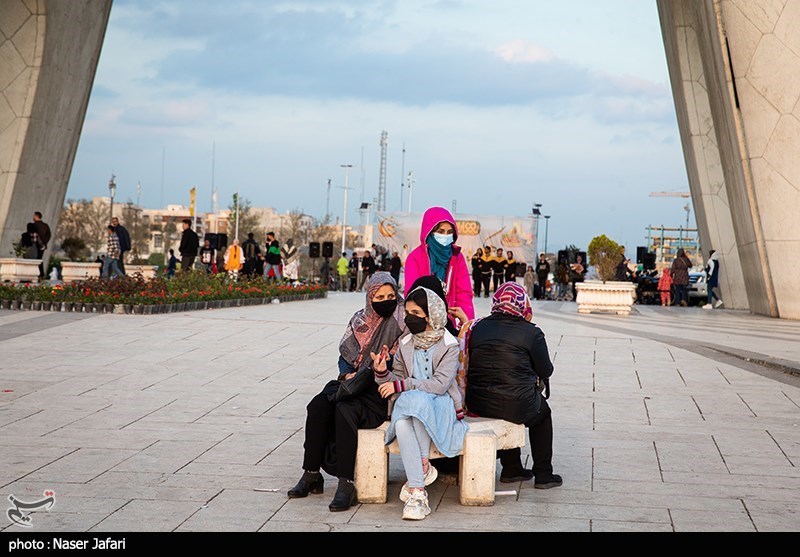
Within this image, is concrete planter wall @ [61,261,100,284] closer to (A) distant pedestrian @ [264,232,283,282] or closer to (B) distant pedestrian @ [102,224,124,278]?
(B) distant pedestrian @ [102,224,124,278]

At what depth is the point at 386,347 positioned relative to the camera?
19.1 ft

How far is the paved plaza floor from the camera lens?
5305 millimetres

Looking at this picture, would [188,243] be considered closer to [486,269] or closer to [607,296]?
[486,269]

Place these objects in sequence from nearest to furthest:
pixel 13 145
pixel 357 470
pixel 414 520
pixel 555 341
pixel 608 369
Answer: pixel 414 520
pixel 357 470
pixel 608 369
pixel 555 341
pixel 13 145

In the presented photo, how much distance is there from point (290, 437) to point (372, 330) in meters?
1.61

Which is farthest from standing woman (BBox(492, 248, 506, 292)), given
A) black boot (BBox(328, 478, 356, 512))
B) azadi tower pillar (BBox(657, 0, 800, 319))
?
black boot (BBox(328, 478, 356, 512))

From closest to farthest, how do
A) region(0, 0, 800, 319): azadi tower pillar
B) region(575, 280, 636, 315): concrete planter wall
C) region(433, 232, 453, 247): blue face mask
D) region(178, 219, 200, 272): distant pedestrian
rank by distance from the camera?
1. region(433, 232, 453, 247): blue face mask
2. region(0, 0, 800, 319): azadi tower pillar
3. region(575, 280, 636, 315): concrete planter wall
4. region(178, 219, 200, 272): distant pedestrian

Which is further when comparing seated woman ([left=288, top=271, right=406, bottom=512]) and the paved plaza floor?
seated woman ([left=288, top=271, right=406, bottom=512])

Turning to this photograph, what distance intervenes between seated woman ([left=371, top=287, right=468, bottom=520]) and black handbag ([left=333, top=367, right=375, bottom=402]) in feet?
0.22

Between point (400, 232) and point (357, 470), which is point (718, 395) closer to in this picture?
point (357, 470)

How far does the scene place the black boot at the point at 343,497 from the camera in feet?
17.9

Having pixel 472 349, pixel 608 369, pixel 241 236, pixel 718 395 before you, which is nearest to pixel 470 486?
→ pixel 472 349

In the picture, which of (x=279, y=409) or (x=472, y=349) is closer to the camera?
(x=472, y=349)
